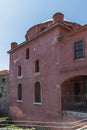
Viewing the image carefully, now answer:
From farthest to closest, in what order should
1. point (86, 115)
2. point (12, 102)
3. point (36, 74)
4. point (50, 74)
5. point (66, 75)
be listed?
point (12, 102) < point (36, 74) < point (50, 74) < point (66, 75) < point (86, 115)

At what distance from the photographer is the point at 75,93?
1802 cm

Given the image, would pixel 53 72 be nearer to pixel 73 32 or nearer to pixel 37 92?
pixel 37 92

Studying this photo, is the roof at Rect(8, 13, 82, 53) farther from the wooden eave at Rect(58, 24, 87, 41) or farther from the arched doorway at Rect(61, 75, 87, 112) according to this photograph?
the arched doorway at Rect(61, 75, 87, 112)

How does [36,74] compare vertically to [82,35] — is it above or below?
below

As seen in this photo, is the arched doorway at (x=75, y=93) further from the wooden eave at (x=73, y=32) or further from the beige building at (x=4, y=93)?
the beige building at (x=4, y=93)

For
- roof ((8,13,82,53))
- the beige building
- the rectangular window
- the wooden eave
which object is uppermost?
roof ((8,13,82,53))

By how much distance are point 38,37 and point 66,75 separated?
20.6 feet

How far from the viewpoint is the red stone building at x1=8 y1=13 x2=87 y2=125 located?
1590cm

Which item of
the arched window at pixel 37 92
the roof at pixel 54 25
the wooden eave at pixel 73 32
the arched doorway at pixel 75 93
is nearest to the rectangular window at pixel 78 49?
the wooden eave at pixel 73 32

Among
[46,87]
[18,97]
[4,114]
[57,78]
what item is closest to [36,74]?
[46,87]

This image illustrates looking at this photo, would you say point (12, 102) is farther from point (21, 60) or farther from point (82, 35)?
point (82, 35)

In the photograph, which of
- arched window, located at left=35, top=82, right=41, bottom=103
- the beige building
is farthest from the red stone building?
the beige building

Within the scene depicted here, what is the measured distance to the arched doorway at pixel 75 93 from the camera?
670 inches

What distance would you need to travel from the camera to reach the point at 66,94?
17.2m
